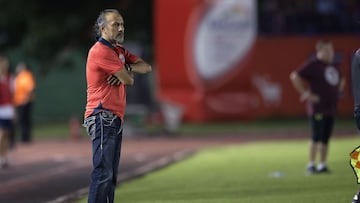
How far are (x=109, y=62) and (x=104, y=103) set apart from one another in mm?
466

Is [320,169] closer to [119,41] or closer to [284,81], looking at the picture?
[119,41]

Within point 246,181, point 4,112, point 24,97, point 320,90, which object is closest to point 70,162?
point 4,112

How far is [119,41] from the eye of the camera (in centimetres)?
1176

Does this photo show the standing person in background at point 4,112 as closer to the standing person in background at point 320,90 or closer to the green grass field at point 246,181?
the green grass field at point 246,181

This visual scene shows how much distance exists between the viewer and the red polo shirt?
11461 mm

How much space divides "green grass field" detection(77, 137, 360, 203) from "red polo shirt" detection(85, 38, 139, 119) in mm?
3588

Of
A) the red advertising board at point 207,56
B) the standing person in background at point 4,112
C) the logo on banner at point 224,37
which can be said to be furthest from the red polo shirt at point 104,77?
the logo on banner at point 224,37

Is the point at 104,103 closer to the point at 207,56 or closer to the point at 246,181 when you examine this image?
the point at 246,181

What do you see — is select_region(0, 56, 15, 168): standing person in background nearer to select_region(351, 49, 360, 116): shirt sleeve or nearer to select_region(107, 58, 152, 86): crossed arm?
select_region(107, 58, 152, 86): crossed arm

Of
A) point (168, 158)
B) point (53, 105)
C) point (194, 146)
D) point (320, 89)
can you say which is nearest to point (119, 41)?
point (320, 89)

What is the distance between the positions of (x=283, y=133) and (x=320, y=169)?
49.6 feet

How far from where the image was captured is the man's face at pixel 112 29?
11.6 m

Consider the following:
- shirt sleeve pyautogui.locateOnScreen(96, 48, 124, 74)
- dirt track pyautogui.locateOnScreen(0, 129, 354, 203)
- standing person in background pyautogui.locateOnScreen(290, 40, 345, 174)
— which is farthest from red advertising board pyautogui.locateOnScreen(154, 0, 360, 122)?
shirt sleeve pyautogui.locateOnScreen(96, 48, 124, 74)

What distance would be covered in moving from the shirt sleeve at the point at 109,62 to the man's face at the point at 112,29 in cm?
17
